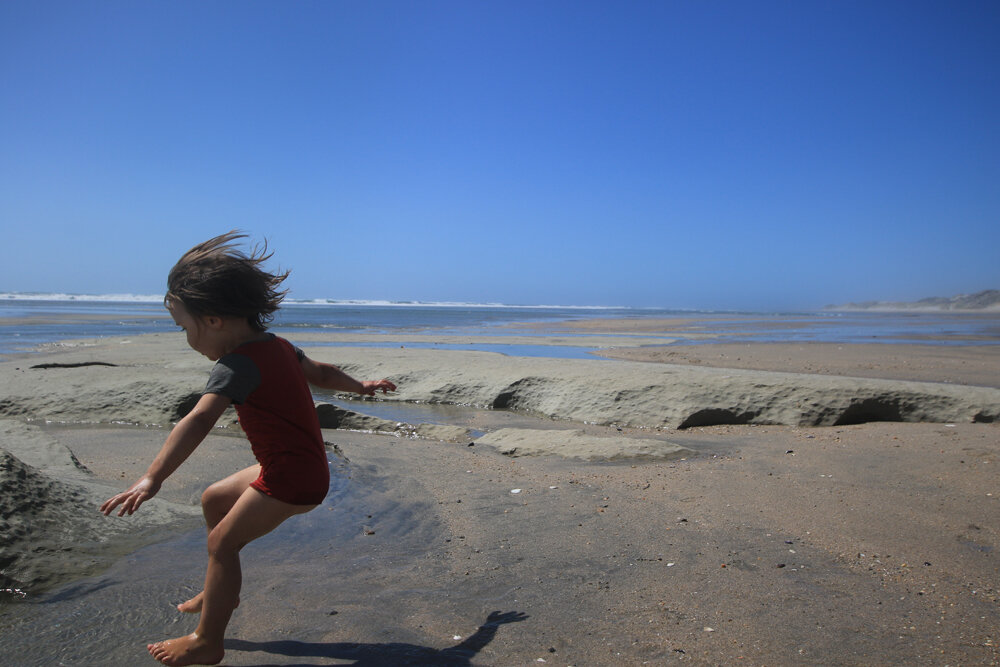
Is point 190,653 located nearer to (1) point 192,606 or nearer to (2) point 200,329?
(1) point 192,606

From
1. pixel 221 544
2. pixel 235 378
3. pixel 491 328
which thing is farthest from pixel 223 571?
pixel 491 328

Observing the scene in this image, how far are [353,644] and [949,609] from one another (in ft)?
7.51

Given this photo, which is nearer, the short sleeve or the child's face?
the short sleeve

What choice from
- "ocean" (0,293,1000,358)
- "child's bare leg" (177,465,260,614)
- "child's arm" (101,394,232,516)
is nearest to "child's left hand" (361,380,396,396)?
"child's bare leg" (177,465,260,614)

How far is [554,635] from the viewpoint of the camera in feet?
7.93

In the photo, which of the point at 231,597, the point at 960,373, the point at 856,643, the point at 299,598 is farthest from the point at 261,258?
the point at 960,373

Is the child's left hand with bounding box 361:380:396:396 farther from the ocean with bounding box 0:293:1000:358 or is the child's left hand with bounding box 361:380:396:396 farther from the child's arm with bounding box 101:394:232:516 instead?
the ocean with bounding box 0:293:1000:358

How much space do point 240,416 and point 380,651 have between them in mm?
941

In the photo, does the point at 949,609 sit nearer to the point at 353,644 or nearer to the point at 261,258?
the point at 353,644

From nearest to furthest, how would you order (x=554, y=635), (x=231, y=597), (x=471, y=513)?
(x=231, y=597) → (x=554, y=635) → (x=471, y=513)

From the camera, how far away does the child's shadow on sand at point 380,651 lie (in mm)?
2220

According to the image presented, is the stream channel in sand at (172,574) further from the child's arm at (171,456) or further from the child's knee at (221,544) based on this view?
the child's arm at (171,456)

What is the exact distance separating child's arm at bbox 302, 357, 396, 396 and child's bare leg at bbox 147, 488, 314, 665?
1.63 feet

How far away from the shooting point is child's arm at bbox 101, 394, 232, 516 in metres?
2.03
